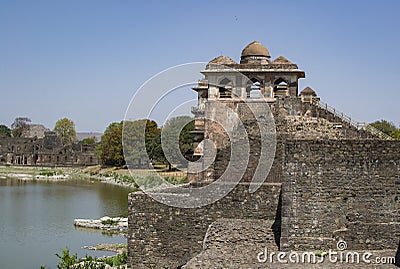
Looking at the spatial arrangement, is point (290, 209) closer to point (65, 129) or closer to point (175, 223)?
point (175, 223)

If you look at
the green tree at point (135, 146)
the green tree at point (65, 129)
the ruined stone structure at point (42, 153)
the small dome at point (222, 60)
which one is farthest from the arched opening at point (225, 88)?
the green tree at point (65, 129)

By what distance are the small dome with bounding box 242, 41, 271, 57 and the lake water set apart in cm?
1175

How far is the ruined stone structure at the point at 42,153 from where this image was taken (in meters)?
113

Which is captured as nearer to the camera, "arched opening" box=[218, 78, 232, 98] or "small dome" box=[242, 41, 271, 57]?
"arched opening" box=[218, 78, 232, 98]

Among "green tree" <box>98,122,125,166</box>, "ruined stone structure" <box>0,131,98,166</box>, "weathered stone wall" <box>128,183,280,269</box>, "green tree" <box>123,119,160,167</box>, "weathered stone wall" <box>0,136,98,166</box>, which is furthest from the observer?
"ruined stone structure" <box>0,131,98,166</box>

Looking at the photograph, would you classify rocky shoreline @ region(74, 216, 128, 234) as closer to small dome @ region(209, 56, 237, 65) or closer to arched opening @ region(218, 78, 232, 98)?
arched opening @ region(218, 78, 232, 98)

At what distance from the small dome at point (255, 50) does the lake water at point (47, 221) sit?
11.7m

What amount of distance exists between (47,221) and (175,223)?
2374 centimetres

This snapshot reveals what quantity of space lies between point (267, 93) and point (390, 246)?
14.4 m

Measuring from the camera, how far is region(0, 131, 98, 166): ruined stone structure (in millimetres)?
113219

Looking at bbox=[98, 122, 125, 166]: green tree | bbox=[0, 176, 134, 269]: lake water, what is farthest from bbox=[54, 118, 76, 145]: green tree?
bbox=[0, 176, 134, 269]: lake water

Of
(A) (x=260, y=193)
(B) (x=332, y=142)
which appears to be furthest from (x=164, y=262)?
Answer: (B) (x=332, y=142)

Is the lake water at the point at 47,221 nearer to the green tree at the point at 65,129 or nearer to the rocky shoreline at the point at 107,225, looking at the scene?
the rocky shoreline at the point at 107,225

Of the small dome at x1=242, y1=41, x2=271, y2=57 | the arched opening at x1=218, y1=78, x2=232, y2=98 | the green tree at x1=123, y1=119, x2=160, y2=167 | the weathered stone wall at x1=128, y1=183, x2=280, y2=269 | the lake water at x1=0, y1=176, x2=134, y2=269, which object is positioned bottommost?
the lake water at x1=0, y1=176, x2=134, y2=269
